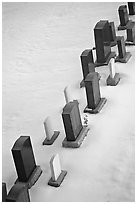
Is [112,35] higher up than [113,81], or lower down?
higher up

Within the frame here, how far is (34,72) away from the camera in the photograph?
7.02 ft

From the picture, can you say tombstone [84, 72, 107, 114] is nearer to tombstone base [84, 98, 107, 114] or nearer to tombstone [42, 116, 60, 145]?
tombstone base [84, 98, 107, 114]

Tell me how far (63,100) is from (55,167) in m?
0.51

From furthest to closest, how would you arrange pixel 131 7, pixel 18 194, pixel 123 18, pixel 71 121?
pixel 131 7 < pixel 123 18 < pixel 71 121 < pixel 18 194

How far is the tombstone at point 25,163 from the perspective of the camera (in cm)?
142

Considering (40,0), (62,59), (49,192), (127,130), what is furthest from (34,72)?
(40,0)

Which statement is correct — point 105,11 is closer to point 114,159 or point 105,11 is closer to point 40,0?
point 40,0

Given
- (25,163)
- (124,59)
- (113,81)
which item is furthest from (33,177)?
(124,59)

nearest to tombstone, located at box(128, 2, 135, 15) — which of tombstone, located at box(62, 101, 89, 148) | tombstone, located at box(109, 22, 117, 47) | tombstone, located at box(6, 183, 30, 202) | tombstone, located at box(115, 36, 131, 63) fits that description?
tombstone, located at box(109, 22, 117, 47)

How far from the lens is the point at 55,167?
1.42 m

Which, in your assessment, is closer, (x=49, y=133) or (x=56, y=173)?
(x=56, y=173)

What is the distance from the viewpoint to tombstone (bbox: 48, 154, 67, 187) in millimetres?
1410

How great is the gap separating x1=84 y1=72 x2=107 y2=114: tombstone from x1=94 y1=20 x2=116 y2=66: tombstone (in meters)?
0.34

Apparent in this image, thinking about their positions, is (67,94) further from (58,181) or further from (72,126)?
(58,181)
